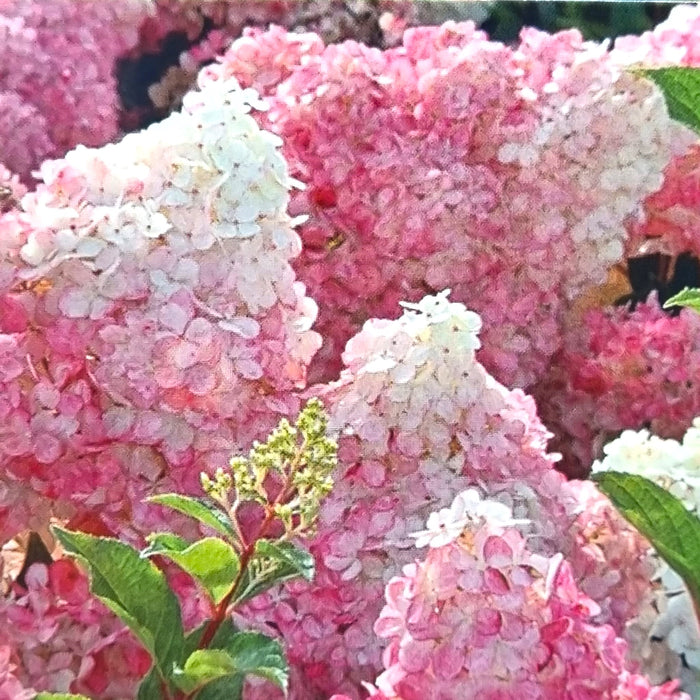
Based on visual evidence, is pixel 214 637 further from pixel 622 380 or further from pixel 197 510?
pixel 622 380

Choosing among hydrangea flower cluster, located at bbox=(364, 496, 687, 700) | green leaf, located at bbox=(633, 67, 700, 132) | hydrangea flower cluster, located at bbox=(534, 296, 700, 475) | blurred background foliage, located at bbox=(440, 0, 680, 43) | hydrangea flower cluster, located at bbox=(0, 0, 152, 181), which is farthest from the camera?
blurred background foliage, located at bbox=(440, 0, 680, 43)

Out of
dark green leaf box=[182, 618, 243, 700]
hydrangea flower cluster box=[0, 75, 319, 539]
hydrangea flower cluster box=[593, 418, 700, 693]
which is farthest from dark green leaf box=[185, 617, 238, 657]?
hydrangea flower cluster box=[593, 418, 700, 693]

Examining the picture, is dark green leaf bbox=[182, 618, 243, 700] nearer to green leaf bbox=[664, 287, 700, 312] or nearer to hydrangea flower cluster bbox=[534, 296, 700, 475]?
green leaf bbox=[664, 287, 700, 312]

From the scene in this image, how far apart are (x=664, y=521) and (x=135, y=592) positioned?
0.23 meters

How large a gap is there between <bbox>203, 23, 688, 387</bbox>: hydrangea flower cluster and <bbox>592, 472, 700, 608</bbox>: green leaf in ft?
0.73

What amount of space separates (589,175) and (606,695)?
417 millimetres

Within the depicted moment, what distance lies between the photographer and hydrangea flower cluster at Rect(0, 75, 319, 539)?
53cm

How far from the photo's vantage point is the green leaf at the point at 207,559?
407mm

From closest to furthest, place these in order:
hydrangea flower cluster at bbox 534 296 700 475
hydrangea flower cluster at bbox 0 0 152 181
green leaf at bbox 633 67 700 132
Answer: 1. green leaf at bbox 633 67 700 132
2. hydrangea flower cluster at bbox 534 296 700 475
3. hydrangea flower cluster at bbox 0 0 152 181

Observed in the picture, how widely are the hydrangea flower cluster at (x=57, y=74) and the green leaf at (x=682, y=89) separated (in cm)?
46

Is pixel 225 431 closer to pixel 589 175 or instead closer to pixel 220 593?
pixel 220 593

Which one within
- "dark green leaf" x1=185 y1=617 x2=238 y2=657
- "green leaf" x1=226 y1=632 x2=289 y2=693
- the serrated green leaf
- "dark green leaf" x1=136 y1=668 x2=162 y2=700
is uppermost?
the serrated green leaf

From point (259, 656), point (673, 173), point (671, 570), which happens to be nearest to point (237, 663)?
point (259, 656)

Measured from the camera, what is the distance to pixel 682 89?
A: 615 mm
